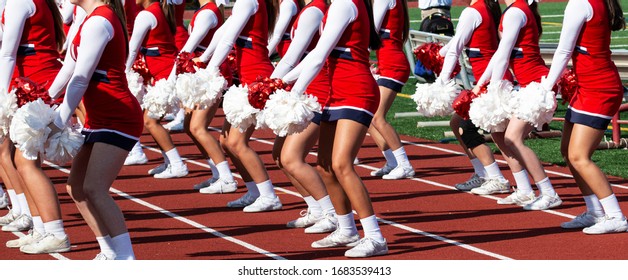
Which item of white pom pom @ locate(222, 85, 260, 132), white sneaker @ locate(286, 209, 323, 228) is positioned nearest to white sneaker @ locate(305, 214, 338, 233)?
white sneaker @ locate(286, 209, 323, 228)

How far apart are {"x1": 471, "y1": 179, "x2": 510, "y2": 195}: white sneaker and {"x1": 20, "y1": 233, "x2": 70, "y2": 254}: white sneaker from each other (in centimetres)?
334

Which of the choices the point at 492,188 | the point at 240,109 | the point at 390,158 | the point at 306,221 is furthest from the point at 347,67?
the point at 390,158

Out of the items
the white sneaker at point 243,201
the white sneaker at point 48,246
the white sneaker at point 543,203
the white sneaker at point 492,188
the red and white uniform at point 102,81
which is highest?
the red and white uniform at point 102,81

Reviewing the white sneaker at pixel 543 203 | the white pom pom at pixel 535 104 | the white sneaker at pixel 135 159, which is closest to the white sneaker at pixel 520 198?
the white sneaker at pixel 543 203

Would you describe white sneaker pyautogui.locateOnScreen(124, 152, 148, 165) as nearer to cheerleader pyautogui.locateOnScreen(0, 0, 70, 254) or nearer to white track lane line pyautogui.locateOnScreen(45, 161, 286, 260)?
white track lane line pyautogui.locateOnScreen(45, 161, 286, 260)

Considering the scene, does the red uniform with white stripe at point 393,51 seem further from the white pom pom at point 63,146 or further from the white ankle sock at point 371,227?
the white pom pom at point 63,146

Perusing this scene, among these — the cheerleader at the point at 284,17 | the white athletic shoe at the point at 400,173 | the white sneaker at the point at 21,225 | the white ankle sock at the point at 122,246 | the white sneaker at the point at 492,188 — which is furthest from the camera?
the white athletic shoe at the point at 400,173

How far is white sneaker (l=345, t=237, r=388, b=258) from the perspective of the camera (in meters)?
6.61

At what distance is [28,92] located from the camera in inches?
245

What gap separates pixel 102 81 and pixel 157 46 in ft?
11.7

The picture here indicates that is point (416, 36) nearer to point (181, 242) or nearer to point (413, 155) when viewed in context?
point (413, 155)

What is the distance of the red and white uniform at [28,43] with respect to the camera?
683 centimetres

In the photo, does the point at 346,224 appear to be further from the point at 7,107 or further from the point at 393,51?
the point at 393,51

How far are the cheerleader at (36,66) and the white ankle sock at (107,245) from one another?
0.88m
